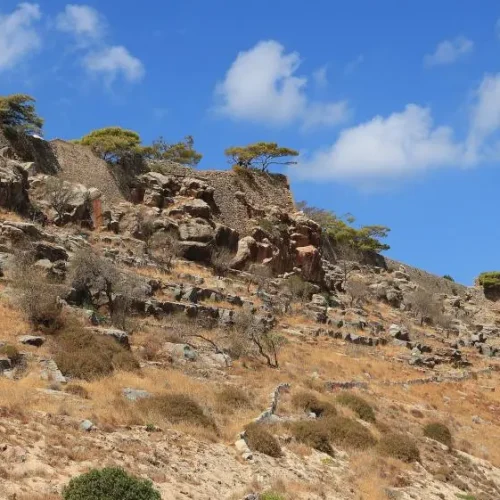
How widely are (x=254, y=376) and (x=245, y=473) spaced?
31.9 feet

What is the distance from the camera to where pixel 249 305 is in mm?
35969

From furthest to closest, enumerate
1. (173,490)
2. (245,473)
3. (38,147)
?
1. (38,147)
2. (245,473)
3. (173,490)

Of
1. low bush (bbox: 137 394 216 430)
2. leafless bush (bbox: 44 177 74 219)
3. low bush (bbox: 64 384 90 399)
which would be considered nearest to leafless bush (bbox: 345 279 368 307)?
leafless bush (bbox: 44 177 74 219)

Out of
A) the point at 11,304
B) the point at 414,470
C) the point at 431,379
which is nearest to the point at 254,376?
the point at 414,470

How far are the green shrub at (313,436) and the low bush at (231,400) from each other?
1713mm

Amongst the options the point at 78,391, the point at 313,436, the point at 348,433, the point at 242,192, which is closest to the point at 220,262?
the point at 242,192

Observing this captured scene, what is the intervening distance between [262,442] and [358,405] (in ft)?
23.8

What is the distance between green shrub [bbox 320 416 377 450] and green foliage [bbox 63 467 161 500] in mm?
9205

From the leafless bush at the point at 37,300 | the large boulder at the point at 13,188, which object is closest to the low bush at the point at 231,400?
the leafless bush at the point at 37,300

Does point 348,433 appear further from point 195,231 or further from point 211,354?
point 195,231

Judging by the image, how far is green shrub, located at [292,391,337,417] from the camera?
798 inches

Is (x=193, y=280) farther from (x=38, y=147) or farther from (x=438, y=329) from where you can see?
(x=438, y=329)

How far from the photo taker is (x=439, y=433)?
21.8 m

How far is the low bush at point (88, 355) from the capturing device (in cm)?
1817
